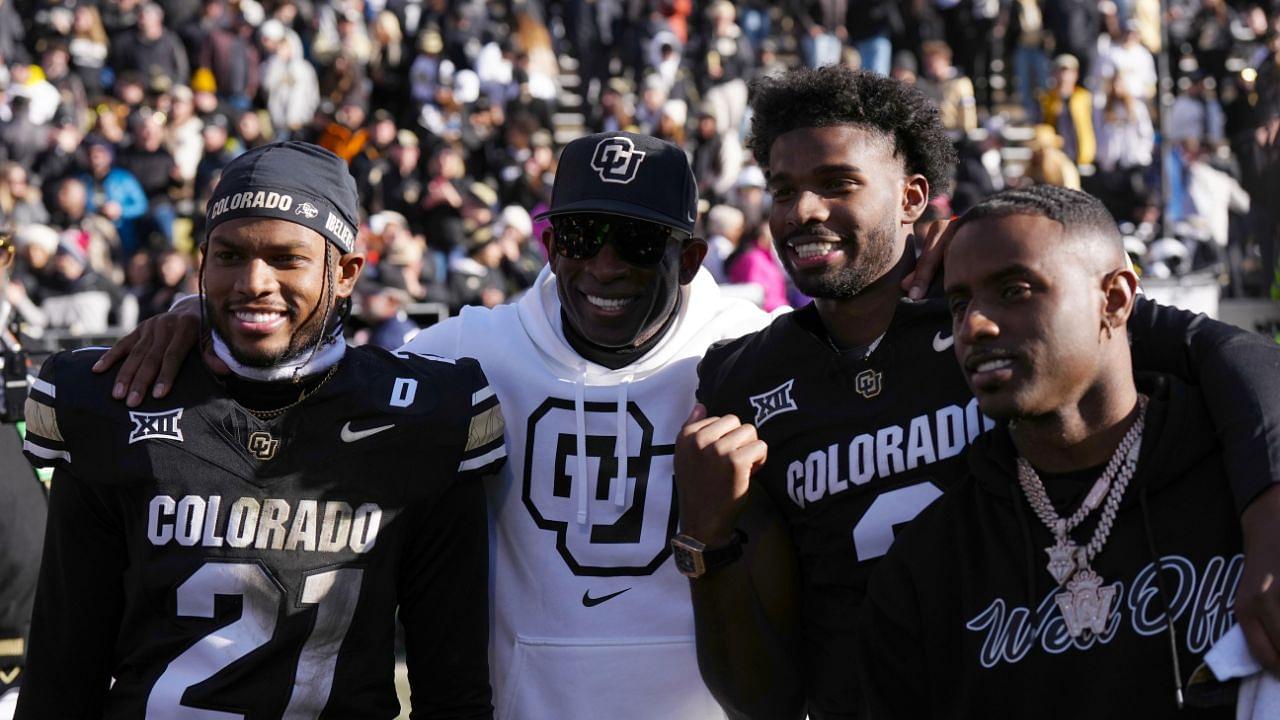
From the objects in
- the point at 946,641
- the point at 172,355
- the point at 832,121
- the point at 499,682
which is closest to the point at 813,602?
the point at 946,641

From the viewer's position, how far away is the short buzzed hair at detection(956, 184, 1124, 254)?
2.50 meters

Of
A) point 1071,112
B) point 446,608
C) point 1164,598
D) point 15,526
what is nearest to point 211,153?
point 1071,112

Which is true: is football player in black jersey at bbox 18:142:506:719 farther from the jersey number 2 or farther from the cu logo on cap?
the cu logo on cap

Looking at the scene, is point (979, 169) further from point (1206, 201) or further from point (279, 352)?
point (279, 352)

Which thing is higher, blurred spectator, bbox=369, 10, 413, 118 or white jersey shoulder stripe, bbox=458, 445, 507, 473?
blurred spectator, bbox=369, 10, 413, 118

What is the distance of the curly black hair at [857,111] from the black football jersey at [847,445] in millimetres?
466

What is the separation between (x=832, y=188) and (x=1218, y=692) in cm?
138

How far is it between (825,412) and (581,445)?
2.14 feet

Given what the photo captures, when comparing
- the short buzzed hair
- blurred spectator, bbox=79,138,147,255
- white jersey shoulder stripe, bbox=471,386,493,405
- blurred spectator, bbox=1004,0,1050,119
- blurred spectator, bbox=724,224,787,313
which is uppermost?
blurred spectator, bbox=1004,0,1050,119

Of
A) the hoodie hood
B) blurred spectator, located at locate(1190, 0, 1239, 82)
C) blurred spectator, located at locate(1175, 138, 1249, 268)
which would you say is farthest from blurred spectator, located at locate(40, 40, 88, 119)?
the hoodie hood

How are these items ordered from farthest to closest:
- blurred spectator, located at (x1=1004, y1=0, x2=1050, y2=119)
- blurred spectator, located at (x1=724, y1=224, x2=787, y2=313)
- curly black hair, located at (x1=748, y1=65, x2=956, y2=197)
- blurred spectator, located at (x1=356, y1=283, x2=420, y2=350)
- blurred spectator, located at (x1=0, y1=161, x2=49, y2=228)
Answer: blurred spectator, located at (x1=1004, y1=0, x2=1050, y2=119) → blurred spectator, located at (x1=0, y1=161, x2=49, y2=228) → blurred spectator, located at (x1=724, y1=224, x2=787, y2=313) → blurred spectator, located at (x1=356, y1=283, x2=420, y2=350) → curly black hair, located at (x1=748, y1=65, x2=956, y2=197)

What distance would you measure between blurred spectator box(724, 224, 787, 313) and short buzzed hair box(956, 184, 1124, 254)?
26.0 feet

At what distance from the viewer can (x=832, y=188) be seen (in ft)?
10.5

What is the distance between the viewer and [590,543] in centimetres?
342
